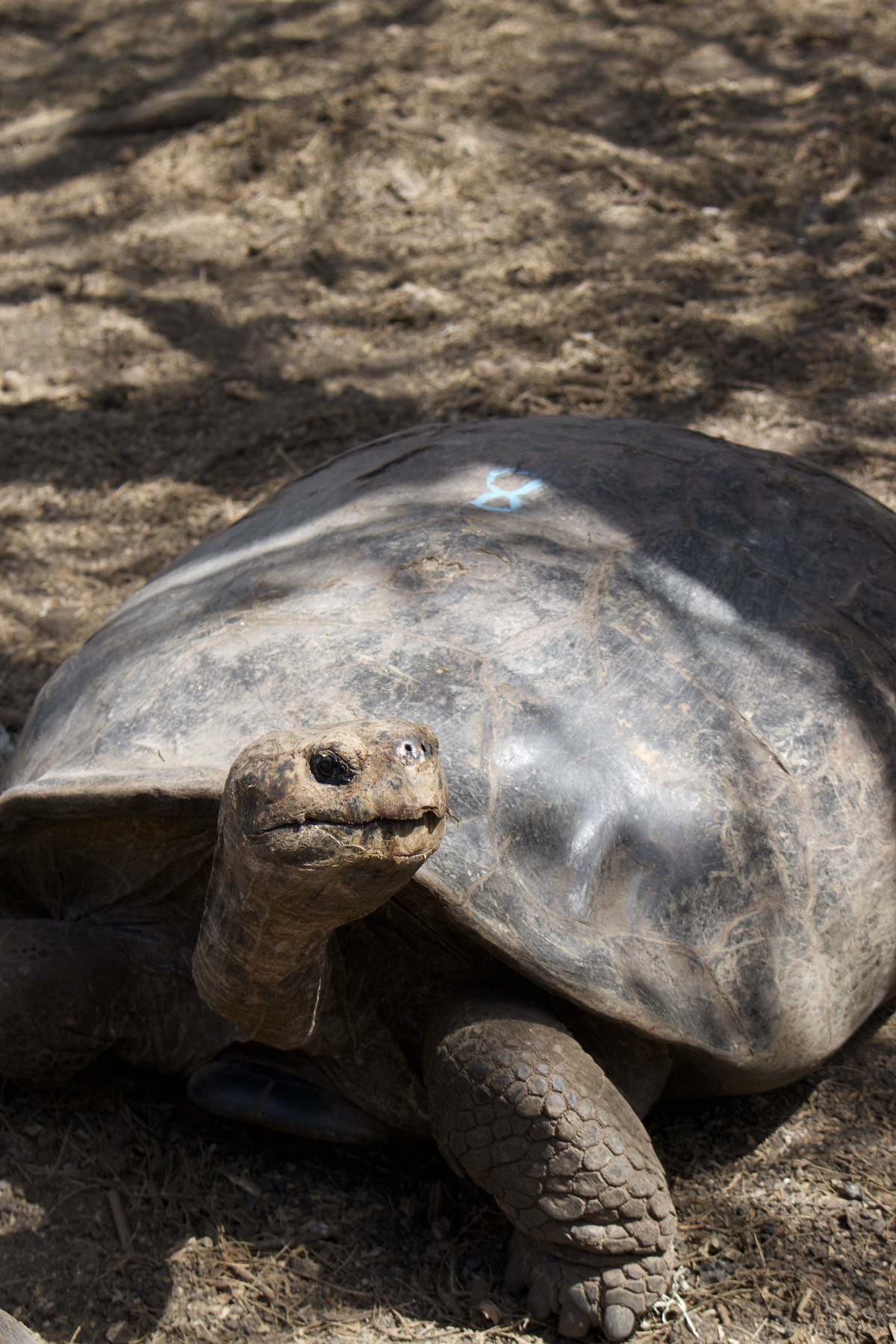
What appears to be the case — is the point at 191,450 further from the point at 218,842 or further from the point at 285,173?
the point at 218,842

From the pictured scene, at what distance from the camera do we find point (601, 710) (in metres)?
2.19

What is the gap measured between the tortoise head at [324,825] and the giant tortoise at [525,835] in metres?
0.02

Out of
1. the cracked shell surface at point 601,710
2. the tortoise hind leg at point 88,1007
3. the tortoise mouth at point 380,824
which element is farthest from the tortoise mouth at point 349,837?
the tortoise hind leg at point 88,1007

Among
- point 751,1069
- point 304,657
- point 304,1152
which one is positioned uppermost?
point 304,657

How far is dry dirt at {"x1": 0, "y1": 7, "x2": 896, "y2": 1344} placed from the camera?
2.20 m

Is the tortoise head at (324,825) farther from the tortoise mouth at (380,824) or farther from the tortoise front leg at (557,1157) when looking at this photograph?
the tortoise front leg at (557,1157)

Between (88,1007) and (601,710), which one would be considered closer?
(601,710)

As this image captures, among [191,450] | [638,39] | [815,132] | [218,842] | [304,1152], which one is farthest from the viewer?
[638,39]

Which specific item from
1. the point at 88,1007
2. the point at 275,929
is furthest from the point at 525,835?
the point at 88,1007

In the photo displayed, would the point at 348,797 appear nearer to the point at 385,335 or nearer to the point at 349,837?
the point at 349,837

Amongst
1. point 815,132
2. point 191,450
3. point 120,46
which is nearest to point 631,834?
point 191,450

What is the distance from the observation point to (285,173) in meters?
5.71

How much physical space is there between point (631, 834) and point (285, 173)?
4568mm

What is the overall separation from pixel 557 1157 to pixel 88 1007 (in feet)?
3.21
